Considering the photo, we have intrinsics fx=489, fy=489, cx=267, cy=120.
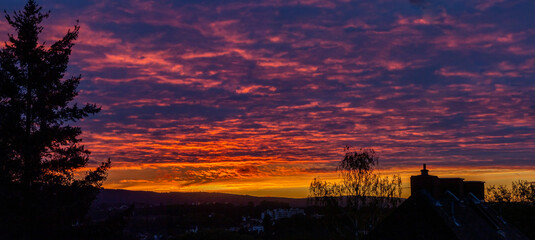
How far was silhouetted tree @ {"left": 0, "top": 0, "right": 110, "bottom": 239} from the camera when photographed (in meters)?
30.0

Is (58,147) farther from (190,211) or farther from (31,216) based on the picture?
(190,211)

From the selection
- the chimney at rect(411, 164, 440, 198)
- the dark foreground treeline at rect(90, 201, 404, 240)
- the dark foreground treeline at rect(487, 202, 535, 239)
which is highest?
the chimney at rect(411, 164, 440, 198)

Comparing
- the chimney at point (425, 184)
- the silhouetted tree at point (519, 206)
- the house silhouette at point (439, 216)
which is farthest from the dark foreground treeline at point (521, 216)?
the chimney at point (425, 184)

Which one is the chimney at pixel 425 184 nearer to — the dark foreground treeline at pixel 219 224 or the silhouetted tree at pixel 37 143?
the silhouetted tree at pixel 37 143

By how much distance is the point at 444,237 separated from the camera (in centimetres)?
1852

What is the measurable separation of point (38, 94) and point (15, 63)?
2642 mm

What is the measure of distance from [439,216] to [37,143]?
78.9ft

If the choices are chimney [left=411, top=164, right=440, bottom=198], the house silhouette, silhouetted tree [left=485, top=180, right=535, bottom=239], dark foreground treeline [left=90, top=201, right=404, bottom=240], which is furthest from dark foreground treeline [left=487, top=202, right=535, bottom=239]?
chimney [left=411, top=164, right=440, bottom=198]

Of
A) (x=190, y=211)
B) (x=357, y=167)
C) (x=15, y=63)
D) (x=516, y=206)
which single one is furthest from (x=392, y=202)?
(x=190, y=211)

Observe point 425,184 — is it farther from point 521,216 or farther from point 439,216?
point 521,216

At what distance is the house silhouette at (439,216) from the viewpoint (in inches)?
745

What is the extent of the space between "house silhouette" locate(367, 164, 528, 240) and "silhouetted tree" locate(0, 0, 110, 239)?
2130 cm

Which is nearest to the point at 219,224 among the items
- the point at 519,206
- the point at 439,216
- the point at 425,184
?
the point at 519,206

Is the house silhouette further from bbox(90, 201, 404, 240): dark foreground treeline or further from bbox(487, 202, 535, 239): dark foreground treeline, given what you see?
bbox(90, 201, 404, 240): dark foreground treeline
